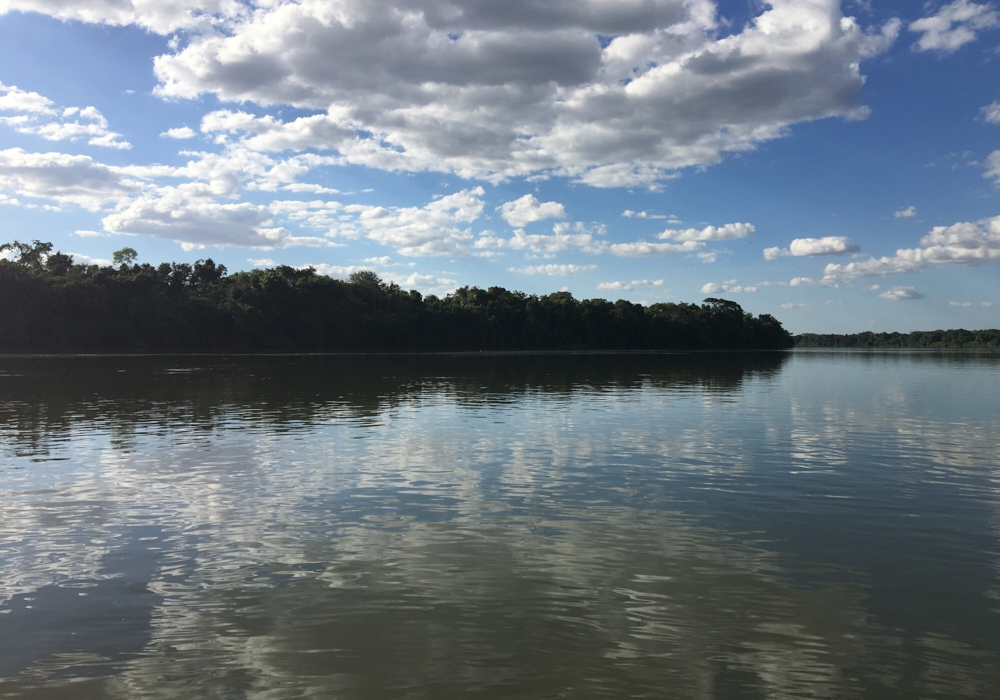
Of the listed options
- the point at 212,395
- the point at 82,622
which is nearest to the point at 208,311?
the point at 212,395

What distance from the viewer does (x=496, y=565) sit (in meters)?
11.7

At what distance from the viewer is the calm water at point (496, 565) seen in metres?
8.12

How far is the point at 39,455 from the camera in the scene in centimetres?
2172

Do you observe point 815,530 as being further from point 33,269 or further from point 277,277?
point 277,277

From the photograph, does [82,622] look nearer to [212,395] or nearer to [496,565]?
[496,565]

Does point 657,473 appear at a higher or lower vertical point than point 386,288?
lower

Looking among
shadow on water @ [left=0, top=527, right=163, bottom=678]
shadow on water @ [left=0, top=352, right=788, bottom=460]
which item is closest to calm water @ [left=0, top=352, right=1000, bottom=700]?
shadow on water @ [left=0, top=527, right=163, bottom=678]

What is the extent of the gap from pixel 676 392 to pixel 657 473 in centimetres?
2924

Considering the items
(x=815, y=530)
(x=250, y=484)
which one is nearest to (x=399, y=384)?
(x=250, y=484)

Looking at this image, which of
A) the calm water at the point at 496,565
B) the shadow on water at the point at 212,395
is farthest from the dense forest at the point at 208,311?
the calm water at the point at 496,565

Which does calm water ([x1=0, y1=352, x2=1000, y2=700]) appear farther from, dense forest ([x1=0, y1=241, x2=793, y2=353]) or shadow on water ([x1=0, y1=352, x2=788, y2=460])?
dense forest ([x1=0, y1=241, x2=793, y2=353])

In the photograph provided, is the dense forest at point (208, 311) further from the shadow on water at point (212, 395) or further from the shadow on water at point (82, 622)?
the shadow on water at point (82, 622)

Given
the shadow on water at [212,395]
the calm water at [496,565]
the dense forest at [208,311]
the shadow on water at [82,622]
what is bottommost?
the shadow on water at [82,622]

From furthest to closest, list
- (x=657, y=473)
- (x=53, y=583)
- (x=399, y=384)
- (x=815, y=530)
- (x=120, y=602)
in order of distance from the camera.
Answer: (x=399, y=384), (x=657, y=473), (x=815, y=530), (x=53, y=583), (x=120, y=602)
